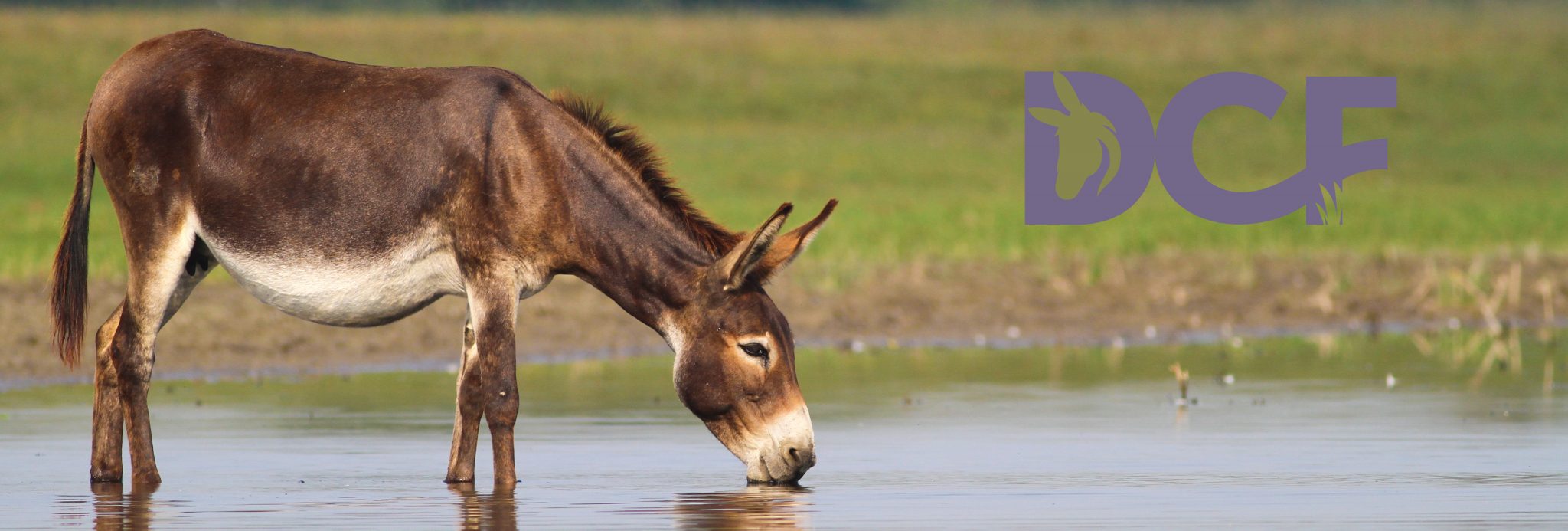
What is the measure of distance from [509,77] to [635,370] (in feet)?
19.0

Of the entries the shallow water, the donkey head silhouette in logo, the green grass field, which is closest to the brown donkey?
the shallow water

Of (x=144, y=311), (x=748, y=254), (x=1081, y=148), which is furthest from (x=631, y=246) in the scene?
(x=1081, y=148)

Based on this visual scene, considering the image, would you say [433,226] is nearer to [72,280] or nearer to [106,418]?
[106,418]

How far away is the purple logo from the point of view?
31.0 metres

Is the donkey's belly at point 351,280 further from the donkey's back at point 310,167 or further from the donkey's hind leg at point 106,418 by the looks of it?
the donkey's hind leg at point 106,418

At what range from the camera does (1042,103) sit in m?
44.4

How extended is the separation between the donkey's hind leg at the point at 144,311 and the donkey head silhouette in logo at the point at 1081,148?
75.9ft

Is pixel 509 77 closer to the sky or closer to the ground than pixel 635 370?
closer to the sky

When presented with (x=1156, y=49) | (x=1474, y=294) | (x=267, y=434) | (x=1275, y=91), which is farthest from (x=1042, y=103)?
(x=267, y=434)

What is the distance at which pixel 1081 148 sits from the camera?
121ft

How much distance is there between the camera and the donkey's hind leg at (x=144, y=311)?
32.6ft

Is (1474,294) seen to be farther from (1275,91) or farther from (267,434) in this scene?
(1275,91)

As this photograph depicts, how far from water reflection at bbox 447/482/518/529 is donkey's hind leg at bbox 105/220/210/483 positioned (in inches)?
58.2

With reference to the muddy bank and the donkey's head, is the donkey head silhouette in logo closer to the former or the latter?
the muddy bank
